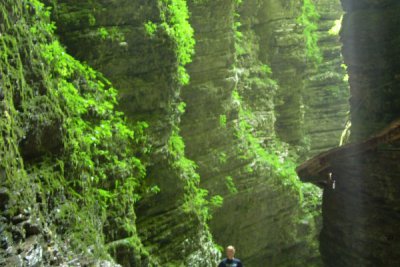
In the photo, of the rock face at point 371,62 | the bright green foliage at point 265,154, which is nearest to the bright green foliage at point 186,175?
the bright green foliage at point 265,154

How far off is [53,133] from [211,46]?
23.9ft

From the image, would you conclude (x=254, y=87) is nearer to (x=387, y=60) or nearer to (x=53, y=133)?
(x=387, y=60)

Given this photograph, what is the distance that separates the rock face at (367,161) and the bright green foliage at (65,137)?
4.37m

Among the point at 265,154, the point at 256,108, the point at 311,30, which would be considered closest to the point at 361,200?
the point at 265,154

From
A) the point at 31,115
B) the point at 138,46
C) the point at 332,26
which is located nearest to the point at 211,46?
the point at 138,46

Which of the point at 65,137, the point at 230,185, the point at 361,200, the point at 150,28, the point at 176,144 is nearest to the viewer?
the point at 65,137

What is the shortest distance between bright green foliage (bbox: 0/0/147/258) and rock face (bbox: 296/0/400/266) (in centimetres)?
437

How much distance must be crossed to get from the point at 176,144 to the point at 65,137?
3726 mm

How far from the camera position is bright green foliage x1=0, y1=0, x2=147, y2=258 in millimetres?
5363

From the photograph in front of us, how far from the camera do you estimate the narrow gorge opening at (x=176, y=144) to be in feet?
18.8

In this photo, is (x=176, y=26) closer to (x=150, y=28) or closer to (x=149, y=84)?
(x=150, y=28)

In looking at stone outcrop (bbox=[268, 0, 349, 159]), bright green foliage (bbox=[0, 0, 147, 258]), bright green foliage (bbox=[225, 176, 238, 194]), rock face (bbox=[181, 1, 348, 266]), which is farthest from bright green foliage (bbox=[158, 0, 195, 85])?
stone outcrop (bbox=[268, 0, 349, 159])

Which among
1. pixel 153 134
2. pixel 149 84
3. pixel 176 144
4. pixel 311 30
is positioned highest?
pixel 311 30

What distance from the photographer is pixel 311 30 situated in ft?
65.1
